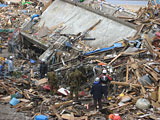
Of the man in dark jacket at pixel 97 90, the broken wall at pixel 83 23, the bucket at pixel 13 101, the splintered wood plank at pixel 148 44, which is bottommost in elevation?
the bucket at pixel 13 101

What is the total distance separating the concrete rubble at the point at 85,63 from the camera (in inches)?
456

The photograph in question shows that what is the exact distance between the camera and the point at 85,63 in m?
16.0

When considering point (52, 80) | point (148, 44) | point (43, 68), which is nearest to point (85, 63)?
point (43, 68)

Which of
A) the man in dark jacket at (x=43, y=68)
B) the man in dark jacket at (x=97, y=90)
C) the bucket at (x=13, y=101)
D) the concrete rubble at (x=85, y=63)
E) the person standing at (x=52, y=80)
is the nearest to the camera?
the man in dark jacket at (x=97, y=90)

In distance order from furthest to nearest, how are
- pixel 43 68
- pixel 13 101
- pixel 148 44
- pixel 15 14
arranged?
1. pixel 15 14
2. pixel 43 68
3. pixel 148 44
4. pixel 13 101

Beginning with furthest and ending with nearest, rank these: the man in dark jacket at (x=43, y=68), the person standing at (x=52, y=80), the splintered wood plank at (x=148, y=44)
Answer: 1. the man in dark jacket at (x=43, y=68)
2. the splintered wood plank at (x=148, y=44)
3. the person standing at (x=52, y=80)

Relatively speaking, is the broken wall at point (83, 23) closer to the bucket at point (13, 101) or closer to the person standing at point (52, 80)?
the person standing at point (52, 80)

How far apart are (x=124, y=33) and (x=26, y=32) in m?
8.10

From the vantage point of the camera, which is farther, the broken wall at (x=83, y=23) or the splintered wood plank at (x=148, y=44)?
the broken wall at (x=83, y=23)

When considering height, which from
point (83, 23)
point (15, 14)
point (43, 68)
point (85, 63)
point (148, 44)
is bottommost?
point (43, 68)

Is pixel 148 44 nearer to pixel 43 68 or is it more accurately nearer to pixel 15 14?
pixel 43 68

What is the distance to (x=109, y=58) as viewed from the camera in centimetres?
1619

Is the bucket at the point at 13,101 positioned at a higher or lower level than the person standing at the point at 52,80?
lower

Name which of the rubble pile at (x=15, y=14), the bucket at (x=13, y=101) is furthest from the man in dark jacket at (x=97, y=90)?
the rubble pile at (x=15, y=14)
